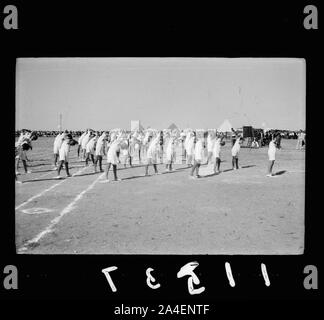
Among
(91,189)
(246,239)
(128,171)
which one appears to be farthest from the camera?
(128,171)

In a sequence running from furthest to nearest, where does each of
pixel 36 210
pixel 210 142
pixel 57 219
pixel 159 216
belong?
pixel 210 142
pixel 36 210
pixel 159 216
pixel 57 219

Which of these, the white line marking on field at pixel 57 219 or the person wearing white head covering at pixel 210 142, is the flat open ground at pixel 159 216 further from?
the person wearing white head covering at pixel 210 142

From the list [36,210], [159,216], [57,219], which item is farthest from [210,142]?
[57,219]

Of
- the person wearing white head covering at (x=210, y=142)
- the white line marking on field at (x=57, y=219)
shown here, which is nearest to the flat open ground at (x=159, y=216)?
the white line marking on field at (x=57, y=219)

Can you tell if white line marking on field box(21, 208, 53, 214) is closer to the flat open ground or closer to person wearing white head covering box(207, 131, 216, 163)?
the flat open ground

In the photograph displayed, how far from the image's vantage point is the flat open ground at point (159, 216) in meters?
5.68

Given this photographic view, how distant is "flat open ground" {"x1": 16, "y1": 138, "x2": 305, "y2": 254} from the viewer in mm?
5680

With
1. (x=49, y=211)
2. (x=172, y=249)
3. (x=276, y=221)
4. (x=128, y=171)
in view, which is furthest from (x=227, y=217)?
(x=128, y=171)

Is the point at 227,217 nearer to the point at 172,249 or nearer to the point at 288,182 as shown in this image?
the point at 172,249

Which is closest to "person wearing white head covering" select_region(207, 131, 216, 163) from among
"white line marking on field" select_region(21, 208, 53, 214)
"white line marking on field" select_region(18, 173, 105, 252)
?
"white line marking on field" select_region(18, 173, 105, 252)

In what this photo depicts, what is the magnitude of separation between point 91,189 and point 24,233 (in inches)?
150

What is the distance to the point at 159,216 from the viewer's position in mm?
7273

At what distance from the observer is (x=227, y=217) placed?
7.27m

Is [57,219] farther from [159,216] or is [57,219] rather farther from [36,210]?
[159,216]
